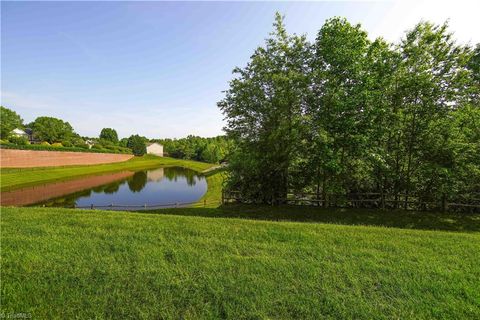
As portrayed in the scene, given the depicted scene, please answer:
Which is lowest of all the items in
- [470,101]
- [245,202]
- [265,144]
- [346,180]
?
[245,202]

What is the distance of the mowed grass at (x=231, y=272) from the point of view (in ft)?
14.3

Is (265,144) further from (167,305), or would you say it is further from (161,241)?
(167,305)

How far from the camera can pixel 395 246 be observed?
686 centimetres

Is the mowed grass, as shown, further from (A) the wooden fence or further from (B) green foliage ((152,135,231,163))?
(B) green foliage ((152,135,231,163))

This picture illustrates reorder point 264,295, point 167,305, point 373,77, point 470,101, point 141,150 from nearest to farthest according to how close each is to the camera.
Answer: point 167,305
point 264,295
point 373,77
point 470,101
point 141,150

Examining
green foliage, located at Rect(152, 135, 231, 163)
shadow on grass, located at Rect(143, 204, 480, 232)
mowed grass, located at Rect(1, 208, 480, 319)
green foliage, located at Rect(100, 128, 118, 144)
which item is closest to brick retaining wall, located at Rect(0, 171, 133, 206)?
shadow on grass, located at Rect(143, 204, 480, 232)

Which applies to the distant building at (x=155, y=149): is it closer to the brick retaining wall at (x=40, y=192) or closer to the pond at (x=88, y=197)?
the pond at (x=88, y=197)

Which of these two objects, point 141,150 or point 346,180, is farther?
point 141,150

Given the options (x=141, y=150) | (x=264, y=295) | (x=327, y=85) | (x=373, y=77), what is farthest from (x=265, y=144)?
(x=141, y=150)

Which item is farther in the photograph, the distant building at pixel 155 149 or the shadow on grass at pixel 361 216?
the distant building at pixel 155 149

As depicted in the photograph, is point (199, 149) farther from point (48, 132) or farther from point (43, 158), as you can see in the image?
point (43, 158)

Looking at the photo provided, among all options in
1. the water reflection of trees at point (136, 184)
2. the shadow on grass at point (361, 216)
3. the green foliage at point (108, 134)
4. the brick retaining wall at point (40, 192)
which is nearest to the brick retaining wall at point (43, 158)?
the brick retaining wall at point (40, 192)

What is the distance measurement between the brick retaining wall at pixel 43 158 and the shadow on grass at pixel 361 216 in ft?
137

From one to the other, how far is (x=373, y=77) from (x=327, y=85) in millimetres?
2568
